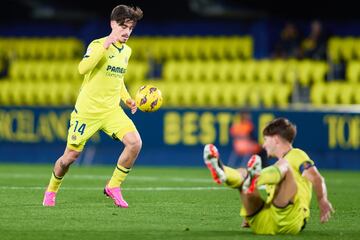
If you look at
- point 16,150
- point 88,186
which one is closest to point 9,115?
point 16,150

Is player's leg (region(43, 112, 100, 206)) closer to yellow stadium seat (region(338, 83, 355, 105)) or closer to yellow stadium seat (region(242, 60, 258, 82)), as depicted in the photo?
yellow stadium seat (region(338, 83, 355, 105))

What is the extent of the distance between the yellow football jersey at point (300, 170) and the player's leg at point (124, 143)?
2.81m

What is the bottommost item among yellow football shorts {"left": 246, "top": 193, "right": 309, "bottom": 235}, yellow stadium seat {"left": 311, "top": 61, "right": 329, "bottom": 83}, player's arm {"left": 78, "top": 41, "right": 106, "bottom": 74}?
yellow stadium seat {"left": 311, "top": 61, "right": 329, "bottom": 83}

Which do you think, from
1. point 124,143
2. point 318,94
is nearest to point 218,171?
point 124,143

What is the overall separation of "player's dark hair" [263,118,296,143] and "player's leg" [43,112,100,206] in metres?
2.98

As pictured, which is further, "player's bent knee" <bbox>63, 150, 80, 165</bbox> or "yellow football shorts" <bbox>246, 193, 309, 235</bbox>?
"player's bent knee" <bbox>63, 150, 80, 165</bbox>

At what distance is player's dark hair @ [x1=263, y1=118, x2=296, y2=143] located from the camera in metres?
7.67

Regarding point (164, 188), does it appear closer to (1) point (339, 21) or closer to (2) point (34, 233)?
(2) point (34, 233)

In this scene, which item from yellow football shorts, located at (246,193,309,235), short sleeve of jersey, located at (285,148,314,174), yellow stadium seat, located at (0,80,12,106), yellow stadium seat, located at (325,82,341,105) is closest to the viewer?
yellow football shorts, located at (246,193,309,235)

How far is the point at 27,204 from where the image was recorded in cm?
1038

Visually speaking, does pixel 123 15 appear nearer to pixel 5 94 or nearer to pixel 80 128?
pixel 80 128

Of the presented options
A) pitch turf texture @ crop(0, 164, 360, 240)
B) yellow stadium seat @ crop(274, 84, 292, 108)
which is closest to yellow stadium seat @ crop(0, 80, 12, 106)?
yellow stadium seat @ crop(274, 84, 292, 108)

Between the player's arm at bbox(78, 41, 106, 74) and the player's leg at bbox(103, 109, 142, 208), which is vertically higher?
the player's arm at bbox(78, 41, 106, 74)

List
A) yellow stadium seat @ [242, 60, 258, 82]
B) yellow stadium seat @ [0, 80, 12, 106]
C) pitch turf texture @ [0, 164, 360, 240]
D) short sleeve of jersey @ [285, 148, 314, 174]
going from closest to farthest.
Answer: short sleeve of jersey @ [285, 148, 314, 174], pitch turf texture @ [0, 164, 360, 240], yellow stadium seat @ [242, 60, 258, 82], yellow stadium seat @ [0, 80, 12, 106]
